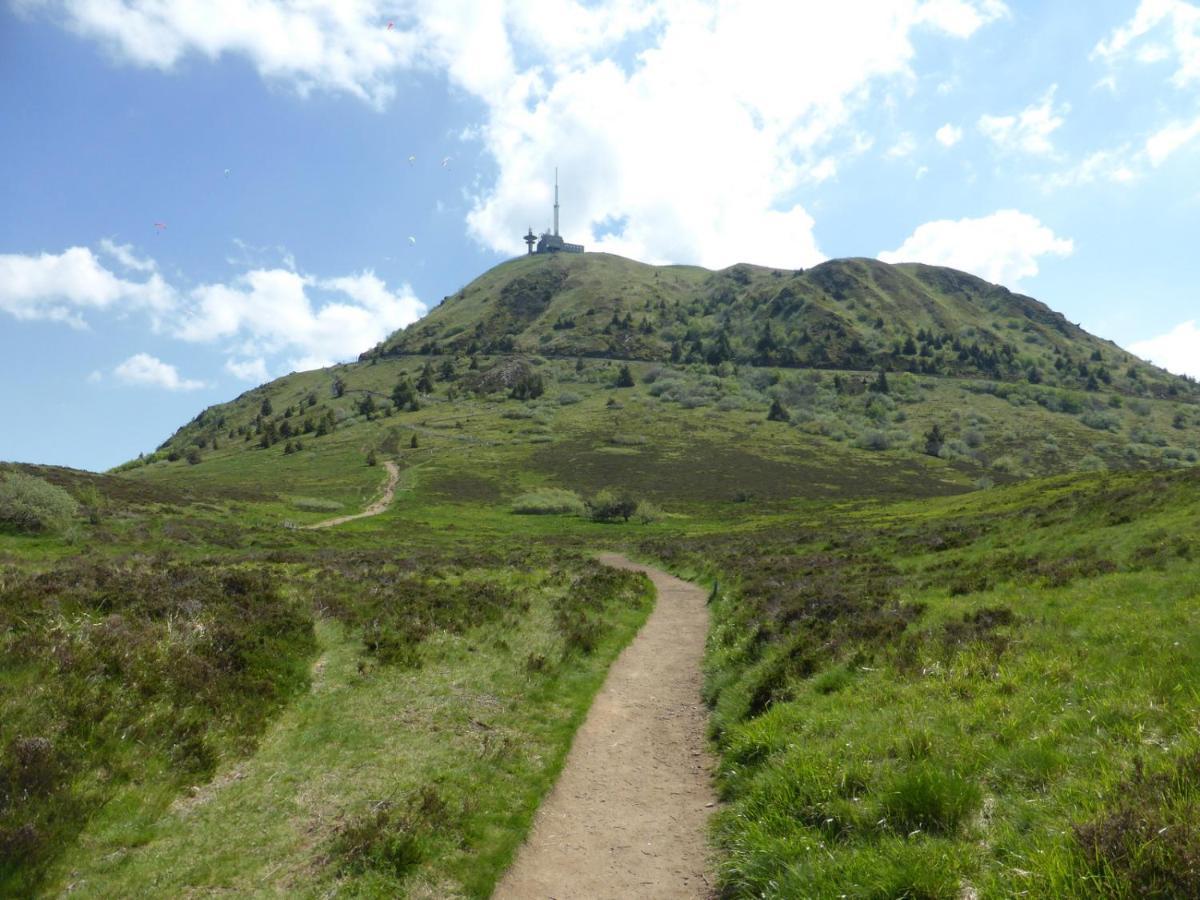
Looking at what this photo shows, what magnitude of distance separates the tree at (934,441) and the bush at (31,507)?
160m

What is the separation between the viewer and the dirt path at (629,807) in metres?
8.45

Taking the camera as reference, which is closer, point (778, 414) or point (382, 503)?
point (382, 503)

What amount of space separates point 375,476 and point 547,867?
11165 centimetres

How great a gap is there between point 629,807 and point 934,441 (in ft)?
560

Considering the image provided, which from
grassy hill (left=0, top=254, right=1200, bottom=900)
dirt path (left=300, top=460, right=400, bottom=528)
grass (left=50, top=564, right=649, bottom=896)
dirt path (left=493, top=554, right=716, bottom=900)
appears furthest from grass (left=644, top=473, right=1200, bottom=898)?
dirt path (left=300, top=460, right=400, bottom=528)

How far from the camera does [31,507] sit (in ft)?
123

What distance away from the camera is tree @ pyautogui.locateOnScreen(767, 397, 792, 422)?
18412 cm

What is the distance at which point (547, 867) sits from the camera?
8.87 metres

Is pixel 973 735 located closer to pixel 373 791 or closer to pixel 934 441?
pixel 373 791

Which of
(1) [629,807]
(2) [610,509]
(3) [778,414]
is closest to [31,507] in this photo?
(1) [629,807]

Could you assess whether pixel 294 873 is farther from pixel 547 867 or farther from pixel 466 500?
pixel 466 500

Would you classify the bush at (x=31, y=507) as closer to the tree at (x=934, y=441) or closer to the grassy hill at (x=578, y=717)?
the grassy hill at (x=578, y=717)

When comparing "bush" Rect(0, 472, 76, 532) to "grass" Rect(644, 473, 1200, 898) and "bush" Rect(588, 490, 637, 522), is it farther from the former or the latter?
"bush" Rect(588, 490, 637, 522)

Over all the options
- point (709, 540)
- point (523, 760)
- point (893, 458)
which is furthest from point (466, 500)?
point (893, 458)
